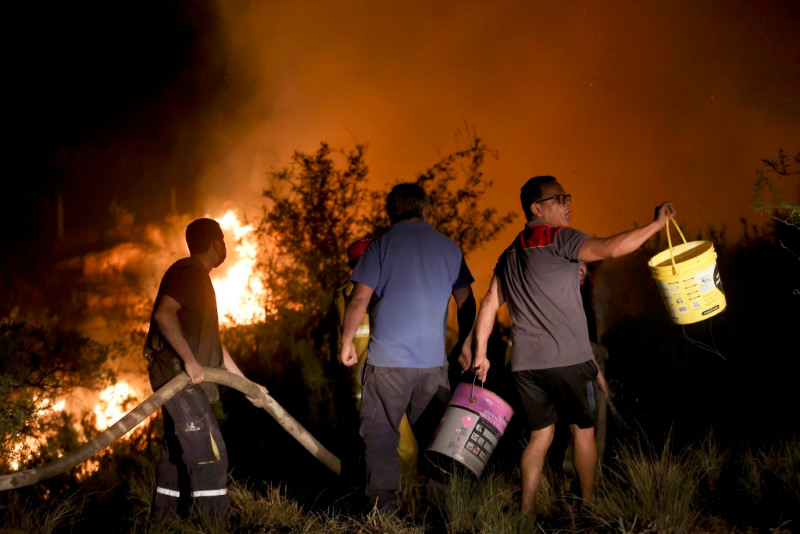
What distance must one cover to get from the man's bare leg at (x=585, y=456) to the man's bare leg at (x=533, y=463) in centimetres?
16

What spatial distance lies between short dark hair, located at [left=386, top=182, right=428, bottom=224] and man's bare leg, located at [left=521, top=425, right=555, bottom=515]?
152cm

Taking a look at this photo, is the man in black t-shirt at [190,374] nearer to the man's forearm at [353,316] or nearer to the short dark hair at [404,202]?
the man's forearm at [353,316]

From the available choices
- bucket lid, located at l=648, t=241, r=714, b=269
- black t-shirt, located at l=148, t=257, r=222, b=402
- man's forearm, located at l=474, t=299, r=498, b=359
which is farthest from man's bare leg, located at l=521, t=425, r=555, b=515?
black t-shirt, located at l=148, t=257, r=222, b=402

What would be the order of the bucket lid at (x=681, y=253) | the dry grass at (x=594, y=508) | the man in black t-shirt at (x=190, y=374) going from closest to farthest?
the dry grass at (x=594, y=508), the bucket lid at (x=681, y=253), the man in black t-shirt at (x=190, y=374)

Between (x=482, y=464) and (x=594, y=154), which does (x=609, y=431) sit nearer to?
(x=482, y=464)

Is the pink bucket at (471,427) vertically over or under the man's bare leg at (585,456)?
over

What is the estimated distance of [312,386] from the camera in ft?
25.4

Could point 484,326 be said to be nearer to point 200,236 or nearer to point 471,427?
point 471,427

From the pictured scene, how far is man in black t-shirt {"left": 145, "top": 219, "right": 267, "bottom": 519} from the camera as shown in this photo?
173 inches

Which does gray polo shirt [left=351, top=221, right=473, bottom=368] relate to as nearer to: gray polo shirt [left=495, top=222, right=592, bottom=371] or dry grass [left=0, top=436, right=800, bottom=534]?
gray polo shirt [left=495, top=222, right=592, bottom=371]

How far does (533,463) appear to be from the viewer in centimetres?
411

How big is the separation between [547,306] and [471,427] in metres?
0.84

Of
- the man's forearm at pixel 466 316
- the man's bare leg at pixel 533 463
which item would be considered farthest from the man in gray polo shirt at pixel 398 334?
the man's bare leg at pixel 533 463

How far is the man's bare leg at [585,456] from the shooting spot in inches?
161
